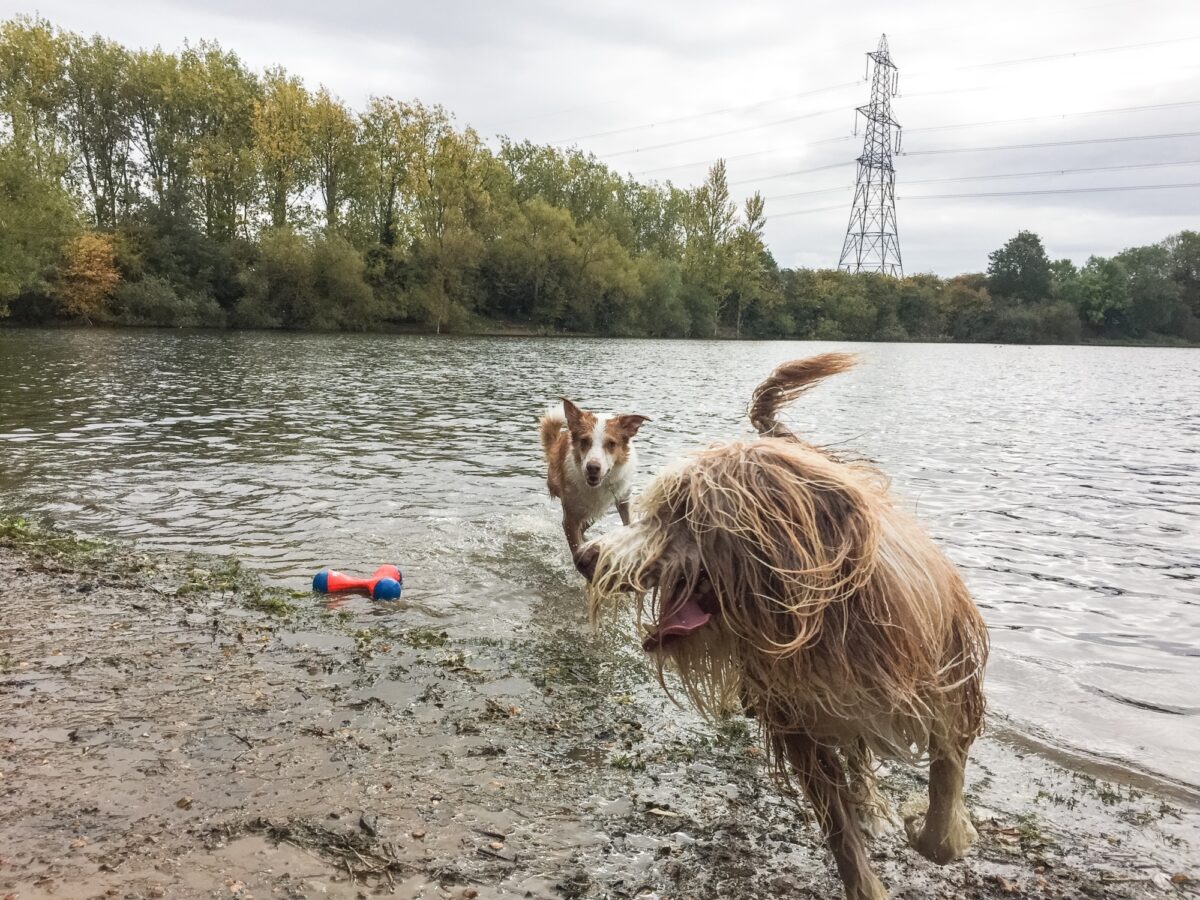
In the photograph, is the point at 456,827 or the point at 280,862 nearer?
the point at 280,862

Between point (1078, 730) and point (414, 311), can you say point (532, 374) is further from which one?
point (414, 311)

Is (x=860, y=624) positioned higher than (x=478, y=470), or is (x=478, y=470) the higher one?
(x=860, y=624)

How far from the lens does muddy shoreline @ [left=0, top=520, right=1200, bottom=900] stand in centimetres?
297

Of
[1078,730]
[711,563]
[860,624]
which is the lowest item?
[1078,730]

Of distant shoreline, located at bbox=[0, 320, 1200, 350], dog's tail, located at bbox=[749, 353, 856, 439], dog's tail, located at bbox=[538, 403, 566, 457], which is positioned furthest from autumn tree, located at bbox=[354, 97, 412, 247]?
dog's tail, located at bbox=[749, 353, 856, 439]

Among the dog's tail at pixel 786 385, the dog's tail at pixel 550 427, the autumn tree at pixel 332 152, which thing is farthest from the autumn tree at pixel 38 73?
the dog's tail at pixel 786 385

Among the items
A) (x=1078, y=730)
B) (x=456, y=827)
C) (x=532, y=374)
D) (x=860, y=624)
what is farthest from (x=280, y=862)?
(x=532, y=374)

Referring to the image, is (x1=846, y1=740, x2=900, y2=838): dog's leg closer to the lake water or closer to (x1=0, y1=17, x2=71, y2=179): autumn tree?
the lake water

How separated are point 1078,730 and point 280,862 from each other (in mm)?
4329

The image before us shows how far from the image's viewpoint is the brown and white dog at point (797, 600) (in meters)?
2.29

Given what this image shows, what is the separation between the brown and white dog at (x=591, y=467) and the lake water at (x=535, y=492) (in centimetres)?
52

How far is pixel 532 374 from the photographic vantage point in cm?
2941

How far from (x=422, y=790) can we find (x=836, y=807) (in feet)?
5.92

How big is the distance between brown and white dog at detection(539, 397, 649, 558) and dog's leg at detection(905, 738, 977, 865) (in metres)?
4.85
